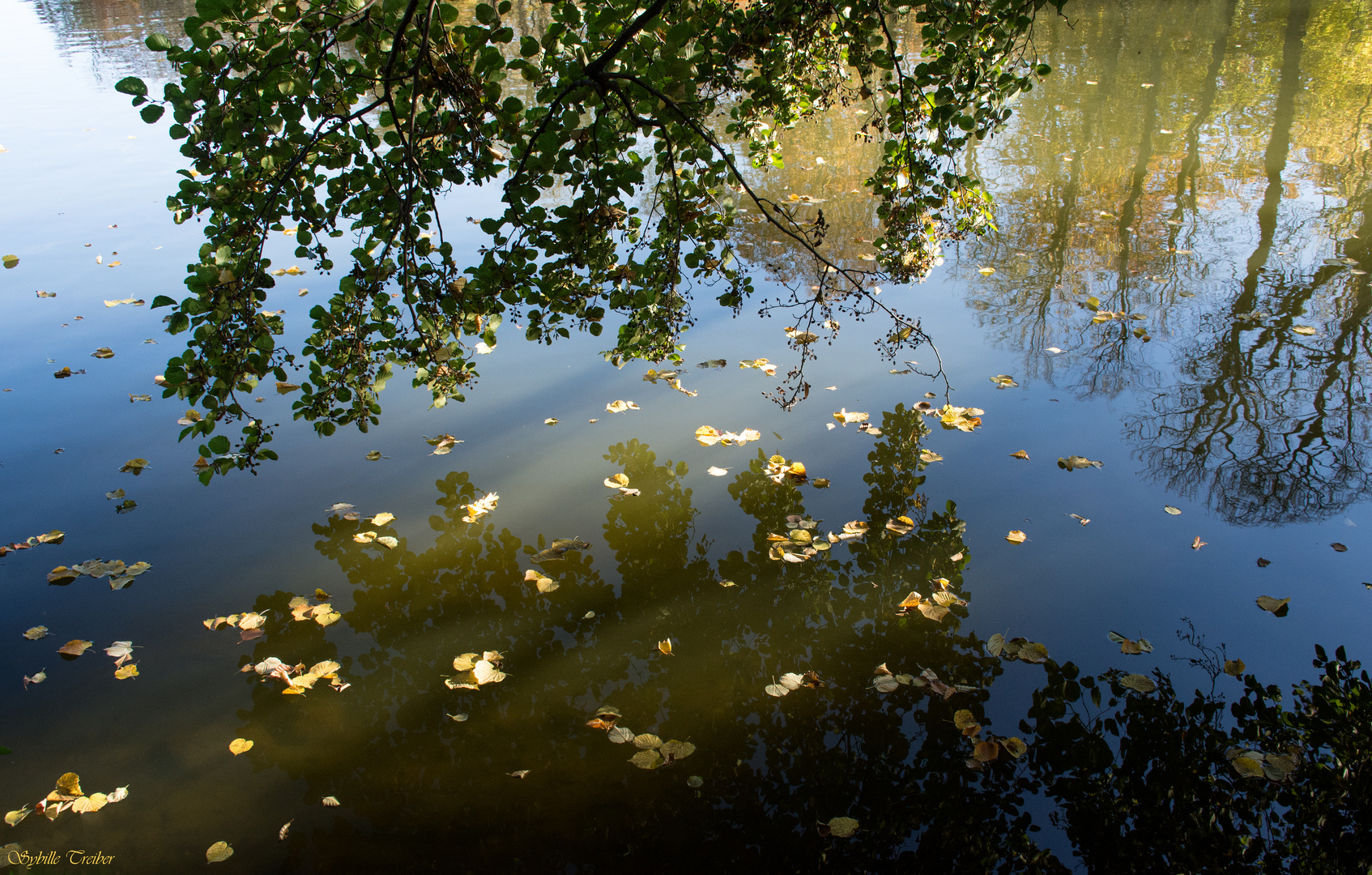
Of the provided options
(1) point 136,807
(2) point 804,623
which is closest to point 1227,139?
(2) point 804,623

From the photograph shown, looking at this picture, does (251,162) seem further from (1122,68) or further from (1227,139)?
(1122,68)

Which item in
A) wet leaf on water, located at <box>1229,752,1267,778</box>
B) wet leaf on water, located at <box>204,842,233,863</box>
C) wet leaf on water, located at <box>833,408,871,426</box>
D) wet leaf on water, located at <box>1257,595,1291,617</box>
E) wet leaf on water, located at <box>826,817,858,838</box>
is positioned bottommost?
wet leaf on water, located at <box>204,842,233,863</box>

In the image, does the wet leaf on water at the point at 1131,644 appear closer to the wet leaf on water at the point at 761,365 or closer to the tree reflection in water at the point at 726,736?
the tree reflection in water at the point at 726,736

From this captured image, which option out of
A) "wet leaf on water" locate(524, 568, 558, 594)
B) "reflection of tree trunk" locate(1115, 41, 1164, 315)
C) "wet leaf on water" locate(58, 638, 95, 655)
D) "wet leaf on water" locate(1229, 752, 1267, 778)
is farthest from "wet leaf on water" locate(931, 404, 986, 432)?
"wet leaf on water" locate(58, 638, 95, 655)

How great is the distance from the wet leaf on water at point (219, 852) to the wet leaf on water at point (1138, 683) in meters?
3.29

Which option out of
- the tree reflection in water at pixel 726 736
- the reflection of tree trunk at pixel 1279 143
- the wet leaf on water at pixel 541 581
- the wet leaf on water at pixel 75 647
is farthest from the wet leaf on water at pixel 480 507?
the reflection of tree trunk at pixel 1279 143

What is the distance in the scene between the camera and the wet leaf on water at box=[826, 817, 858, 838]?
2578 millimetres

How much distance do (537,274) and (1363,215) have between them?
9.07 meters

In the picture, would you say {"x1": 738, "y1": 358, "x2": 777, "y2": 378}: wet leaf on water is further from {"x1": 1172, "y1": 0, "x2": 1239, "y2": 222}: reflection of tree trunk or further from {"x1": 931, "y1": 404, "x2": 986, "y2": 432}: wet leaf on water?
{"x1": 1172, "y1": 0, "x2": 1239, "y2": 222}: reflection of tree trunk

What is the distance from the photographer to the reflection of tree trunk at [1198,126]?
8.58 m

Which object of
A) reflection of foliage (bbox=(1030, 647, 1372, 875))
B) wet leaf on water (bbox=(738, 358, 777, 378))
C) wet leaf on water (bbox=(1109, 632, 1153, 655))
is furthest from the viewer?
wet leaf on water (bbox=(738, 358, 777, 378))

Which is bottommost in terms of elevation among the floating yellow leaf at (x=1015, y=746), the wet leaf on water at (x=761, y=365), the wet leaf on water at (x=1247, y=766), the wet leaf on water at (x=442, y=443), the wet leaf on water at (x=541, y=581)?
the floating yellow leaf at (x=1015, y=746)

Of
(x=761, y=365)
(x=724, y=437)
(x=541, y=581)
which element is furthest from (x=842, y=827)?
(x=761, y=365)

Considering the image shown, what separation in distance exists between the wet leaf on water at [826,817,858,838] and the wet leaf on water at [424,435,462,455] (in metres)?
3.15
